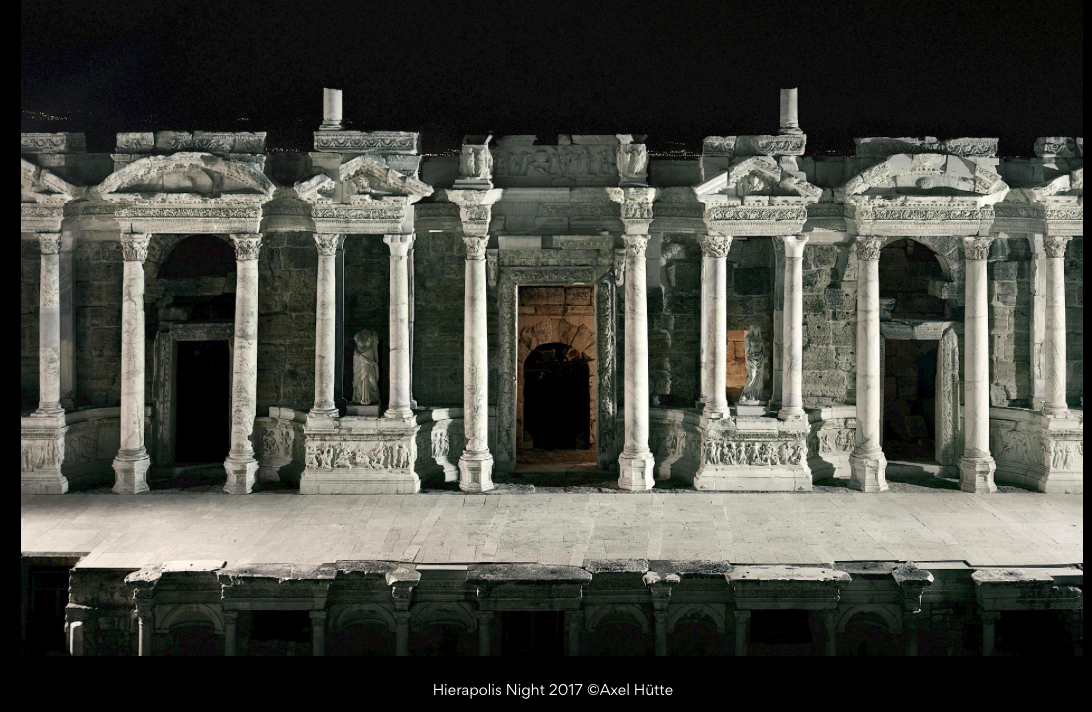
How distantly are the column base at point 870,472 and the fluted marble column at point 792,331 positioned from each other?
3.59 ft

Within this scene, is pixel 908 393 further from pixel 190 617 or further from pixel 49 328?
pixel 49 328

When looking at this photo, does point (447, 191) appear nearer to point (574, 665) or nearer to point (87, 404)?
point (87, 404)

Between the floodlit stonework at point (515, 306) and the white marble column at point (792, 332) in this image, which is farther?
Result: the white marble column at point (792, 332)

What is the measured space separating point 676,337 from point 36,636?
33.0ft

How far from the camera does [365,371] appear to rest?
53.2 feet

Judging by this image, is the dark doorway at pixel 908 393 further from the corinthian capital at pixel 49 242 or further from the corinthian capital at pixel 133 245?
the corinthian capital at pixel 49 242

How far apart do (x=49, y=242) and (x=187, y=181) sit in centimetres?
232

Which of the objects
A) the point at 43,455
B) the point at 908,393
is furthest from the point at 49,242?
the point at 908,393

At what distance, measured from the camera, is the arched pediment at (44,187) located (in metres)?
15.5

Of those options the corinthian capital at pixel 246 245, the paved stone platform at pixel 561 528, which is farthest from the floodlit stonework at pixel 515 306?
the paved stone platform at pixel 561 528

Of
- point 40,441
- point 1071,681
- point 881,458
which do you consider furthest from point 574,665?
point 40,441

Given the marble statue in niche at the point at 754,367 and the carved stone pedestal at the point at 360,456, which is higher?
the marble statue in niche at the point at 754,367

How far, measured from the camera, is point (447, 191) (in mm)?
15719

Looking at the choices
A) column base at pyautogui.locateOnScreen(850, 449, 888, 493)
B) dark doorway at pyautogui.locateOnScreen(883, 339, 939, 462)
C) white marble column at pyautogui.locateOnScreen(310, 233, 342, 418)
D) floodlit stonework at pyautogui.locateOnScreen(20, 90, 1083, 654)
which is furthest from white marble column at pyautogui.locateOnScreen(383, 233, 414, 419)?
dark doorway at pyautogui.locateOnScreen(883, 339, 939, 462)
